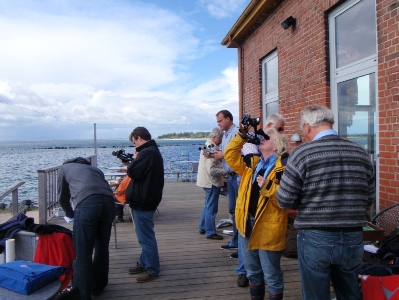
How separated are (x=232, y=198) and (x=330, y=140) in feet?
8.93

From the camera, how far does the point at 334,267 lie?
2.24 meters

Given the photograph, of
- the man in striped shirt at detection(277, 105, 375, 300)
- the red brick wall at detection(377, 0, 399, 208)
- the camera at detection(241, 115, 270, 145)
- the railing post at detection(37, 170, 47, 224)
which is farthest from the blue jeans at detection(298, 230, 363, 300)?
the railing post at detection(37, 170, 47, 224)

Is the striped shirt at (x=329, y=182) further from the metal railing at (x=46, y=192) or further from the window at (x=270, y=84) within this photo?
the window at (x=270, y=84)

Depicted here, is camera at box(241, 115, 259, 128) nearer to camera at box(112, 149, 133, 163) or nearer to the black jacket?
the black jacket

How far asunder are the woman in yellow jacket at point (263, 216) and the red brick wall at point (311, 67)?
1.56 metres

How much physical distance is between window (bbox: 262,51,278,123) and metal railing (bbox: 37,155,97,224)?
4231 millimetres

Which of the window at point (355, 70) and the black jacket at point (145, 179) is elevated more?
the window at point (355, 70)

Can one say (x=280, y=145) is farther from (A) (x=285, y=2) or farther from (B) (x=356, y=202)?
(A) (x=285, y=2)

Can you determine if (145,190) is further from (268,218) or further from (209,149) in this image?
(268,218)

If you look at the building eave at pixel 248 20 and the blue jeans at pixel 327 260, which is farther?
the building eave at pixel 248 20

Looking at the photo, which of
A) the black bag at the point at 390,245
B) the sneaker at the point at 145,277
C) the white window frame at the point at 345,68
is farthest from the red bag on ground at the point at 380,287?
the sneaker at the point at 145,277

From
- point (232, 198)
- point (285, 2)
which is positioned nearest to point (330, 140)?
point (232, 198)

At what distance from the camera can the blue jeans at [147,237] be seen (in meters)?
3.89

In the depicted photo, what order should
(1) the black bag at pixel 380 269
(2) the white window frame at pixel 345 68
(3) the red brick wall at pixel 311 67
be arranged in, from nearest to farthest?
1. (1) the black bag at pixel 380 269
2. (3) the red brick wall at pixel 311 67
3. (2) the white window frame at pixel 345 68
